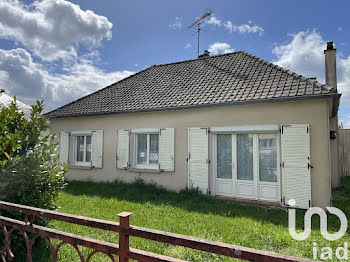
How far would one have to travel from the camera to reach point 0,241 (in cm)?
299

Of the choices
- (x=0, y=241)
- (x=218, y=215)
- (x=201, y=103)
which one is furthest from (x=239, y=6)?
(x=0, y=241)

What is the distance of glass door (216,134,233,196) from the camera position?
7.25 metres

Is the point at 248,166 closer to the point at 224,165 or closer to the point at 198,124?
the point at 224,165

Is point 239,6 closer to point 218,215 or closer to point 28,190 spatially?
point 218,215

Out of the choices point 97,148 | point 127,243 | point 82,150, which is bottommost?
point 127,243

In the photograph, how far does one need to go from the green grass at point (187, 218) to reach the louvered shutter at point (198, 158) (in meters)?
0.41

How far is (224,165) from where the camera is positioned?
7.36 m

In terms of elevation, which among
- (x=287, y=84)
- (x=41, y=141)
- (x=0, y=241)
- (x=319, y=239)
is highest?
(x=287, y=84)

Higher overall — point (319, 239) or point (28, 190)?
point (28, 190)

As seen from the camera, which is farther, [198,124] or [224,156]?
[198,124]

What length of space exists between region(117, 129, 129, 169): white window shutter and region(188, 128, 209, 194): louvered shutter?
2.76 m

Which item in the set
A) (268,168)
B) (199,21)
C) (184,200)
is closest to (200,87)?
(268,168)

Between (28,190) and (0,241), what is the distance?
703mm

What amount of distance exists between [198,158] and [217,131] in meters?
1.13
